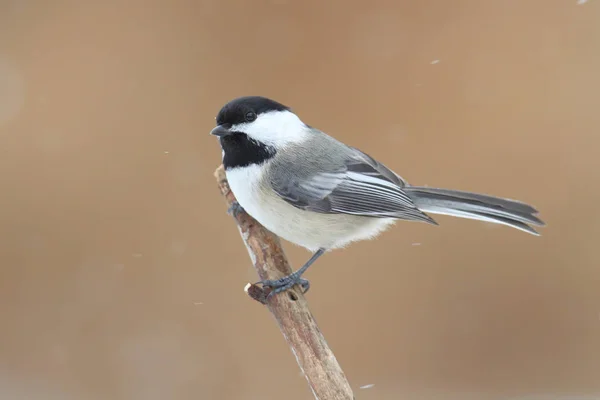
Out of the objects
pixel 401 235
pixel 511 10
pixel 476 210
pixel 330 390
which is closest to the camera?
pixel 330 390

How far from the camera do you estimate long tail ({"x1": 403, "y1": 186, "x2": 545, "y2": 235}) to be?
5.69 feet

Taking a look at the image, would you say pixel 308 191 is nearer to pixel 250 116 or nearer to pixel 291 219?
pixel 291 219

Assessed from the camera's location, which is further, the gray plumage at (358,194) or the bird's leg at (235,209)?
the bird's leg at (235,209)

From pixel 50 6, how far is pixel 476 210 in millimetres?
1992

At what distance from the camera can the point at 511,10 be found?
2742 millimetres

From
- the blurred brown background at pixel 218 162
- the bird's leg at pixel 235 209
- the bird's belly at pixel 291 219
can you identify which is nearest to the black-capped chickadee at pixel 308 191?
the bird's belly at pixel 291 219

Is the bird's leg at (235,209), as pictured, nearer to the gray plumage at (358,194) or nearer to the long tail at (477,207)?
the gray plumage at (358,194)

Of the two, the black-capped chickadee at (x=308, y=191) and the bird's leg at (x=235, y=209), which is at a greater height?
the bird's leg at (x=235, y=209)

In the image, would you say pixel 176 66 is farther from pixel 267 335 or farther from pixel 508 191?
pixel 508 191

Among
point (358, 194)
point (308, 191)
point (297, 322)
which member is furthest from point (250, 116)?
point (297, 322)

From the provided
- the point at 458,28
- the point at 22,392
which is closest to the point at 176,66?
the point at 458,28

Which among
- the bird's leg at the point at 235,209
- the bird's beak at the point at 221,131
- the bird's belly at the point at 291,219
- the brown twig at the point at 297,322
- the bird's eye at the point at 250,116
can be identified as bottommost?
the brown twig at the point at 297,322

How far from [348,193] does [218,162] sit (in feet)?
3.84

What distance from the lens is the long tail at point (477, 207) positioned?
174 centimetres
